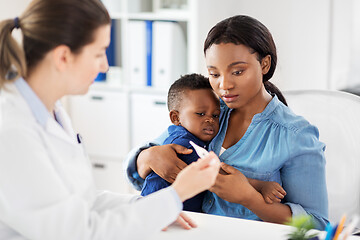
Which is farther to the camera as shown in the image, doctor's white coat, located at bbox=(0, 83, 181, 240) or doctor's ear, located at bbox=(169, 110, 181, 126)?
doctor's ear, located at bbox=(169, 110, 181, 126)

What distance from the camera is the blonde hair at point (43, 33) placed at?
3.26ft

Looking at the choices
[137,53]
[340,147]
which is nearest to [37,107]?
[340,147]

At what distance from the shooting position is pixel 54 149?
99 centimetres

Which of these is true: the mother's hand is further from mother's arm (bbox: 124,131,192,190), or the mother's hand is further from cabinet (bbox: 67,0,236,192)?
cabinet (bbox: 67,0,236,192)

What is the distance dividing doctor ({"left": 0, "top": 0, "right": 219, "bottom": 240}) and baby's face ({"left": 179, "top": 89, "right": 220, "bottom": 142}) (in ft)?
1.72

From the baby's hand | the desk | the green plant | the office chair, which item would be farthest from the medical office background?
the green plant

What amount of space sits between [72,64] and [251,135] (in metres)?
0.63

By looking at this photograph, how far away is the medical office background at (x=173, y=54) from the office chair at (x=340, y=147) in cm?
135

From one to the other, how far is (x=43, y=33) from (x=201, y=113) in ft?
2.34

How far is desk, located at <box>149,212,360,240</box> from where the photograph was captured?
114 cm

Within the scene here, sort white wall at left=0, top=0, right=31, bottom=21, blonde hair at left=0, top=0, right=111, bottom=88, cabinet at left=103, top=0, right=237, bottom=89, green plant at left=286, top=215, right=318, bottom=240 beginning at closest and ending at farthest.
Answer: green plant at left=286, top=215, right=318, bottom=240 < blonde hair at left=0, top=0, right=111, bottom=88 < cabinet at left=103, top=0, right=237, bottom=89 < white wall at left=0, top=0, right=31, bottom=21

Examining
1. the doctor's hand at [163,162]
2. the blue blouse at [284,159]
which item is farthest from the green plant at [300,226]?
the doctor's hand at [163,162]

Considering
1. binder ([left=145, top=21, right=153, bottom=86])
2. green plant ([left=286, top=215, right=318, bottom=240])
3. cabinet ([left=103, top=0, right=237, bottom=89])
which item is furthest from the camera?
binder ([left=145, top=21, right=153, bottom=86])

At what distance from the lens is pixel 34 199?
2.97 ft
